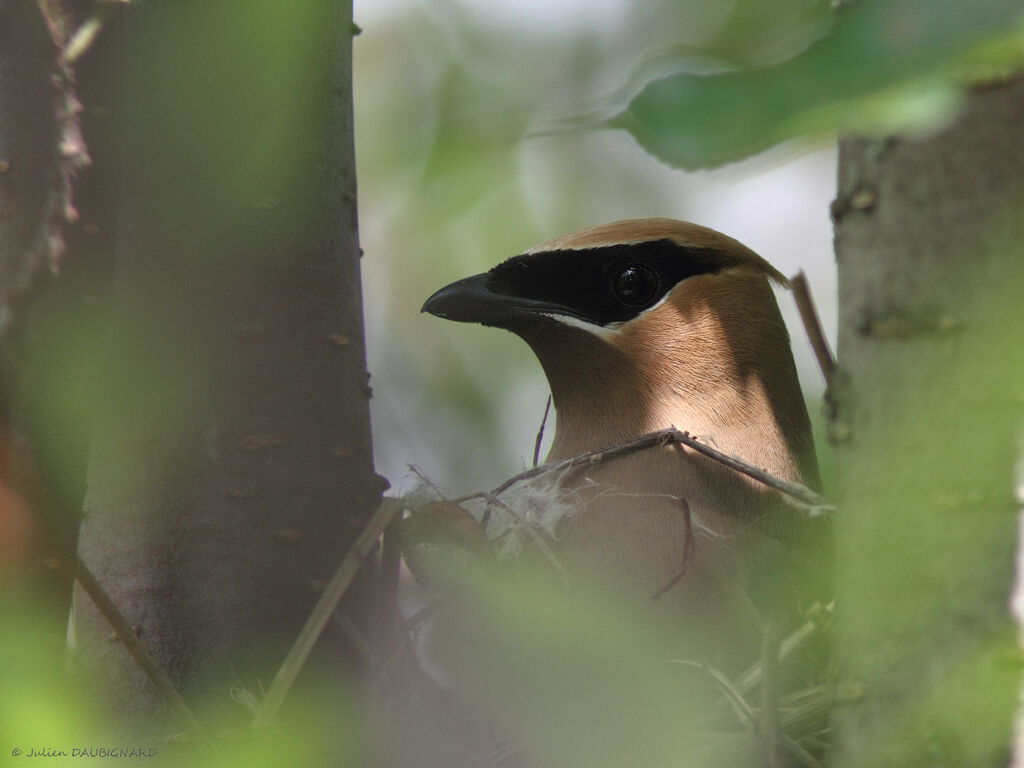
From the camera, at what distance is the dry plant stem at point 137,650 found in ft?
6.15

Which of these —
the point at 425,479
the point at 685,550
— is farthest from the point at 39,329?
the point at 685,550

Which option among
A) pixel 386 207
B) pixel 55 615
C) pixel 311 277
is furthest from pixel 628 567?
pixel 386 207

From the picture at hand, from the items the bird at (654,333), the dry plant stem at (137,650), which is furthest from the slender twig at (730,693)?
the bird at (654,333)

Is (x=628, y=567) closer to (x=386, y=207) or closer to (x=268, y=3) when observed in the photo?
(x=268, y=3)

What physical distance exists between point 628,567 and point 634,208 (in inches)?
162

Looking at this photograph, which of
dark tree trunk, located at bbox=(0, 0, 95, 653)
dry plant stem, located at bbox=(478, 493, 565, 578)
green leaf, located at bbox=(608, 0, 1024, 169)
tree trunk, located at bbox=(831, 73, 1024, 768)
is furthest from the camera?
dry plant stem, located at bbox=(478, 493, 565, 578)

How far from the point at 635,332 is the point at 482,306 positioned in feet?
1.40

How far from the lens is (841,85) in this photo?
104 cm

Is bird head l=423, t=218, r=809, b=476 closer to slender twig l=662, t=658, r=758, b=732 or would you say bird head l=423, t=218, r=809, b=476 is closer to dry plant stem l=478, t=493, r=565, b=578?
dry plant stem l=478, t=493, r=565, b=578

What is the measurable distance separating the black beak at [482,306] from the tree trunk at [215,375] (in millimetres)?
1036

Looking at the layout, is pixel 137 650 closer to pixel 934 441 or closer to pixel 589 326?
pixel 934 441

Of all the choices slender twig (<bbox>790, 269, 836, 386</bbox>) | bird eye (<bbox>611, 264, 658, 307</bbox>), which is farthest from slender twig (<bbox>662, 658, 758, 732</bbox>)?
bird eye (<bbox>611, 264, 658, 307</bbox>)

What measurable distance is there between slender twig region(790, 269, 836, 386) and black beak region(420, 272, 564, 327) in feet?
3.99

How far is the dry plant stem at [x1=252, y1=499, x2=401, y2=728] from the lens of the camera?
1967mm
